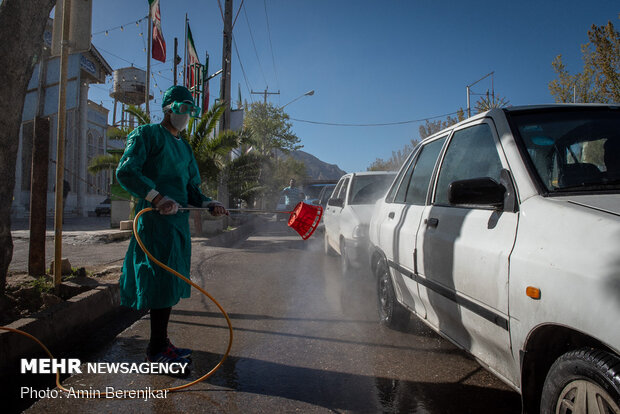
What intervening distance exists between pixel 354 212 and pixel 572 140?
3.53m

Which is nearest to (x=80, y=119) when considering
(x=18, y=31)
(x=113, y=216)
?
(x=113, y=216)

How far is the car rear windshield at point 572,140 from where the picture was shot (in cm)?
229

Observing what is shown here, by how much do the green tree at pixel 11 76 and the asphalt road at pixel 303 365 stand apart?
164 cm

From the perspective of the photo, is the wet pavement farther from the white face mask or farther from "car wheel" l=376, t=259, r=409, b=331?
"car wheel" l=376, t=259, r=409, b=331

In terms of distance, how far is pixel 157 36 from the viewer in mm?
18688

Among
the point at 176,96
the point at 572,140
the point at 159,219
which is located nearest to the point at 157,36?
the point at 176,96

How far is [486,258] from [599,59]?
1861cm

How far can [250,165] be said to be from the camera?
14.9 m

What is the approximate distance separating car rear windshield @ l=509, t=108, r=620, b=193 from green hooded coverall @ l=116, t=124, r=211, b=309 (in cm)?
233

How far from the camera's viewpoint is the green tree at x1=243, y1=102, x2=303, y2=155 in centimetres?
4638

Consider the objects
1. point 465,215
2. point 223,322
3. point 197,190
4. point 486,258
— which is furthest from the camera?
point 223,322

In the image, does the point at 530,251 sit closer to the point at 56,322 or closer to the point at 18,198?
the point at 56,322

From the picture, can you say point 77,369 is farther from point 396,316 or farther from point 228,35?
point 228,35

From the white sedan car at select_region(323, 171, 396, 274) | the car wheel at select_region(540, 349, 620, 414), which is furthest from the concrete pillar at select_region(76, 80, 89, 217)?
the car wheel at select_region(540, 349, 620, 414)
